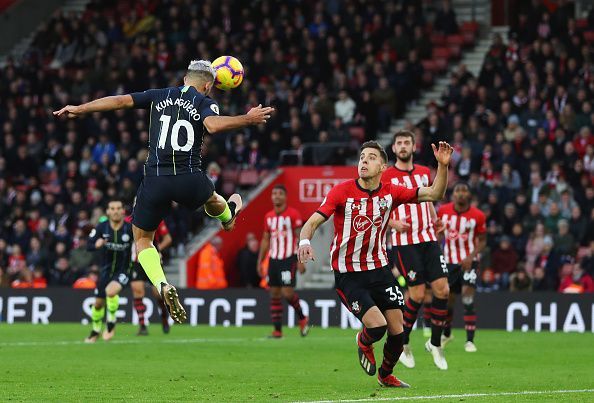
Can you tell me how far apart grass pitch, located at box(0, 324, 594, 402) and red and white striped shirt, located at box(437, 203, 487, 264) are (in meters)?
1.28

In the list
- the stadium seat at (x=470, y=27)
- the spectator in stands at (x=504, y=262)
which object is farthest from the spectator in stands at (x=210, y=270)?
the stadium seat at (x=470, y=27)

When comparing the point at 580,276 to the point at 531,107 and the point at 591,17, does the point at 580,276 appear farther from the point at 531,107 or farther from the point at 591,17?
the point at 591,17

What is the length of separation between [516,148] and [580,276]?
11.4 ft

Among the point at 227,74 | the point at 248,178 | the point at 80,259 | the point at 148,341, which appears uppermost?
the point at 227,74

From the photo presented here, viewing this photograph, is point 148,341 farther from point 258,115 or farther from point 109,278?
point 258,115

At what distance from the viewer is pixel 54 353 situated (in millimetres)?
16188

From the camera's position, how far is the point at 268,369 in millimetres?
13836

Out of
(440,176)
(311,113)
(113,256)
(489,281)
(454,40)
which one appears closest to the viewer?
(440,176)

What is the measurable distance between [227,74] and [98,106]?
64.5 inches

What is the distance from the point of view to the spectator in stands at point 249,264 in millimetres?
26494

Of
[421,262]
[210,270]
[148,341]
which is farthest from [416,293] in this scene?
[210,270]

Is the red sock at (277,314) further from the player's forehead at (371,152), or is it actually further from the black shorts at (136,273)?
the player's forehead at (371,152)

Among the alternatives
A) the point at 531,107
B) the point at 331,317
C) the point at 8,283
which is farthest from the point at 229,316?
the point at 531,107

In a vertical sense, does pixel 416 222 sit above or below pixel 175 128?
below
